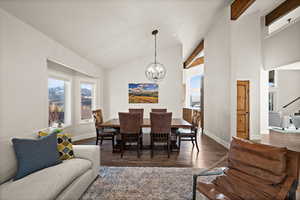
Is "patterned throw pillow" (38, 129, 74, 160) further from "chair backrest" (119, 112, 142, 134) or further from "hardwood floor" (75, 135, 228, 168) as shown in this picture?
"chair backrest" (119, 112, 142, 134)

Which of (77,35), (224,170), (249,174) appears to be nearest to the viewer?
(249,174)

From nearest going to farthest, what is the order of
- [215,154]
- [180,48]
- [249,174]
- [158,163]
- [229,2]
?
[249,174]
[158,163]
[215,154]
[229,2]
[180,48]

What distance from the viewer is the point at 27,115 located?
2.66 m

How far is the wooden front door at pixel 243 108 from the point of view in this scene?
16.0 feet

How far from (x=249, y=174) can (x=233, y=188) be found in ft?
0.67

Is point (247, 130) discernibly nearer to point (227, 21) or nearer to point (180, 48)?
point (227, 21)

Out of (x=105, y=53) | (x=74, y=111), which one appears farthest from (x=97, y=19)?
(x=74, y=111)

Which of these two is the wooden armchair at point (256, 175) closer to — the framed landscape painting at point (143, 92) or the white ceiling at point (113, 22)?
the white ceiling at point (113, 22)

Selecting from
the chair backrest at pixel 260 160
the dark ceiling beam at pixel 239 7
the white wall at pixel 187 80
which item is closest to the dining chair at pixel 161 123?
the chair backrest at pixel 260 160

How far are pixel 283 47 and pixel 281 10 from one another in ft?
4.18

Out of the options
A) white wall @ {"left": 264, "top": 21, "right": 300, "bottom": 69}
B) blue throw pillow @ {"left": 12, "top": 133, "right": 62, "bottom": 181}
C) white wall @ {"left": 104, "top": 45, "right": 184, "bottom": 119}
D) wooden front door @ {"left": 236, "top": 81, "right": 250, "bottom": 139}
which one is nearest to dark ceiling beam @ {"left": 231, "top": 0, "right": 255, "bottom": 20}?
wooden front door @ {"left": 236, "top": 81, "right": 250, "bottom": 139}

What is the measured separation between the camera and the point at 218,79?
16.5ft

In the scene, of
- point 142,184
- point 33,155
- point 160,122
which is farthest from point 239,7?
point 33,155

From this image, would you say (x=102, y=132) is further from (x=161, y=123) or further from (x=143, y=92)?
(x=143, y=92)
